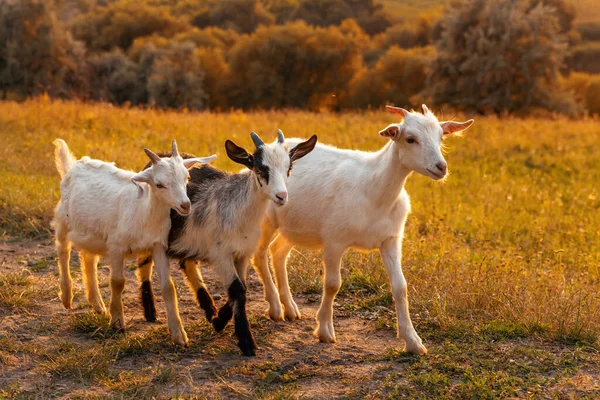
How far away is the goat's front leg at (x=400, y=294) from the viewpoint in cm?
556

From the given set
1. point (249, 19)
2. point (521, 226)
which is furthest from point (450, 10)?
point (521, 226)

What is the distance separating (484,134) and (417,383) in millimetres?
14743

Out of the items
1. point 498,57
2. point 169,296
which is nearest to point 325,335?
point 169,296

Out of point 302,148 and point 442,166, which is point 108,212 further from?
point 442,166

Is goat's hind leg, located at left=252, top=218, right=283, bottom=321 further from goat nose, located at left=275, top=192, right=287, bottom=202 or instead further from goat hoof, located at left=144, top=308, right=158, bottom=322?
goat nose, located at left=275, top=192, right=287, bottom=202

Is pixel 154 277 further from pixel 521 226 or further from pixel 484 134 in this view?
pixel 484 134

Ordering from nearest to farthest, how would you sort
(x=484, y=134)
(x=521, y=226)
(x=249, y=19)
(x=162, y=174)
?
(x=162, y=174), (x=521, y=226), (x=484, y=134), (x=249, y=19)

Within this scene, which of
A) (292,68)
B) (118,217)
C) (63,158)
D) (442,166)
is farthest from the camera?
(292,68)

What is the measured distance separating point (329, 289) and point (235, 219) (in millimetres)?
970

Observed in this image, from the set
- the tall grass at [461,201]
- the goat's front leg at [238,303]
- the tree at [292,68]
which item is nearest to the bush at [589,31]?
the tree at [292,68]

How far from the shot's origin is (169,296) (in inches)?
228

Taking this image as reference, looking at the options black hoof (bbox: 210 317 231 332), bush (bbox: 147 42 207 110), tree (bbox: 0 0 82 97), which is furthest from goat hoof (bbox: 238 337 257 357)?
tree (bbox: 0 0 82 97)

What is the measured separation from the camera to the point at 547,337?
5.89 m

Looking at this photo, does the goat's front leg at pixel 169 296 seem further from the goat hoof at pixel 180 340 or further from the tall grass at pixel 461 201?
the tall grass at pixel 461 201
